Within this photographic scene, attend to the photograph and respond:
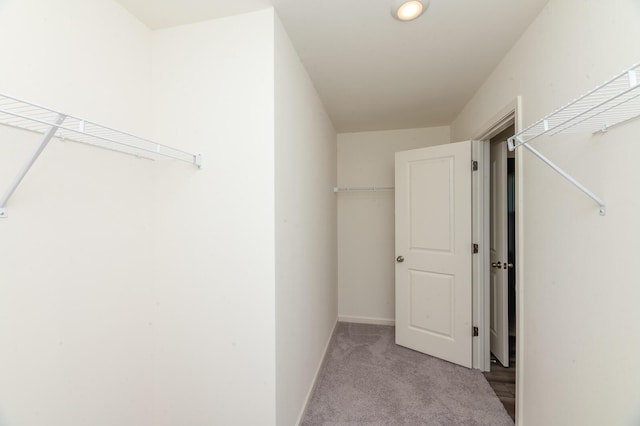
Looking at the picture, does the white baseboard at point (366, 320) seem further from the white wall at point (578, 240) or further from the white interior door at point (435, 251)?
the white wall at point (578, 240)

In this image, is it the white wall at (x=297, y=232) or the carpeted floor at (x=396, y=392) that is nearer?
the white wall at (x=297, y=232)

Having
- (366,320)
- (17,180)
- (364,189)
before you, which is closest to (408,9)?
(17,180)

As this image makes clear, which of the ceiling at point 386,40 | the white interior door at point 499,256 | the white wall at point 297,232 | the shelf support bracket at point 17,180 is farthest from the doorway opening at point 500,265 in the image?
the shelf support bracket at point 17,180

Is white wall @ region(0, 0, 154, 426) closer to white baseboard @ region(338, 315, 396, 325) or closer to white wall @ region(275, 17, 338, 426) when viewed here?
white wall @ region(275, 17, 338, 426)

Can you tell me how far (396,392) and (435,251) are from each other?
126 centimetres

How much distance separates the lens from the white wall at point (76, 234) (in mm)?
904

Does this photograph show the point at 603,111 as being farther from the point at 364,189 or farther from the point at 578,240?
the point at 364,189

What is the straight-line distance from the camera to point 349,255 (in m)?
3.38

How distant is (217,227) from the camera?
1371 mm

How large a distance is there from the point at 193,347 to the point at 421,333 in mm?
2144

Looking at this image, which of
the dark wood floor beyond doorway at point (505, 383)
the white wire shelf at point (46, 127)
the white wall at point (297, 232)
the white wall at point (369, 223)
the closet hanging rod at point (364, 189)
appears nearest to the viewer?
the white wire shelf at point (46, 127)

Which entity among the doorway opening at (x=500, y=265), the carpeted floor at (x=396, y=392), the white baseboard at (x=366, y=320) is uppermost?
the doorway opening at (x=500, y=265)

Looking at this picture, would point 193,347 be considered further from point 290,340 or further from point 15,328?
point 15,328

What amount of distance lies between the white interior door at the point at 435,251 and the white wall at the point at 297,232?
0.86m
